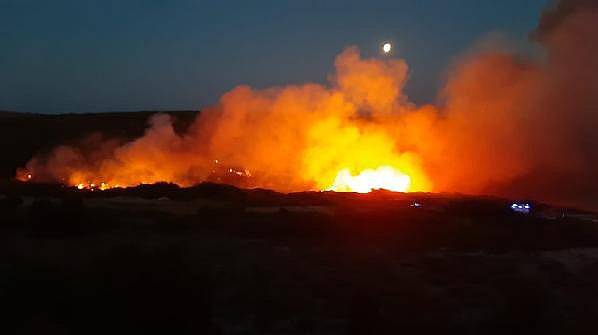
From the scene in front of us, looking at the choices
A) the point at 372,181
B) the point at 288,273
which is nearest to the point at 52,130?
the point at 372,181

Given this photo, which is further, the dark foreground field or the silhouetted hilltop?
the silhouetted hilltop

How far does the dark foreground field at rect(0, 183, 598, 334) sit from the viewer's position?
12008mm

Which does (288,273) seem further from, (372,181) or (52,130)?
(52,130)

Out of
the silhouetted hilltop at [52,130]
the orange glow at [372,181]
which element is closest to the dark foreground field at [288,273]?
the orange glow at [372,181]

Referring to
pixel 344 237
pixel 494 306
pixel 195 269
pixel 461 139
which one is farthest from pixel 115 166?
pixel 494 306

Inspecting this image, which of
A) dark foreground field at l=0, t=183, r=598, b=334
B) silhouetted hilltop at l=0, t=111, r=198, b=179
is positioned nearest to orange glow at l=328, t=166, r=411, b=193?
dark foreground field at l=0, t=183, r=598, b=334

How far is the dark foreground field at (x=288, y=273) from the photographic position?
12.0 meters

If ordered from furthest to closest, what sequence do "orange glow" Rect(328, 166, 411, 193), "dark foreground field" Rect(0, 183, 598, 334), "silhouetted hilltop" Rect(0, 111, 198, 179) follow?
"silhouetted hilltop" Rect(0, 111, 198, 179) < "orange glow" Rect(328, 166, 411, 193) < "dark foreground field" Rect(0, 183, 598, 334)

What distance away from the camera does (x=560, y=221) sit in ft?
91.6

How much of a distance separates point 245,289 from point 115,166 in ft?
106

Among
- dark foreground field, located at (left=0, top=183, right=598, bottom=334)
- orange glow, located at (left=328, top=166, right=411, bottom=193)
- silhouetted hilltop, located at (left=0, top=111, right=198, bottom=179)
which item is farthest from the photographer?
silhouetted hilltop, located at (left=0, top=111, right=198, bottom=179)

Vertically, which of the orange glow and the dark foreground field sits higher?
the orange glow

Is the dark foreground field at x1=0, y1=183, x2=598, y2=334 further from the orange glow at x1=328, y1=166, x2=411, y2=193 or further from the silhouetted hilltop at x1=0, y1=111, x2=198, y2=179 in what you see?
the silhouetted hilltop at x1=0, y1=111, x2=198, y2=179

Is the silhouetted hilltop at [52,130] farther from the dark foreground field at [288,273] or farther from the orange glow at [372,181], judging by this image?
the dark foreground field at [288,273]
